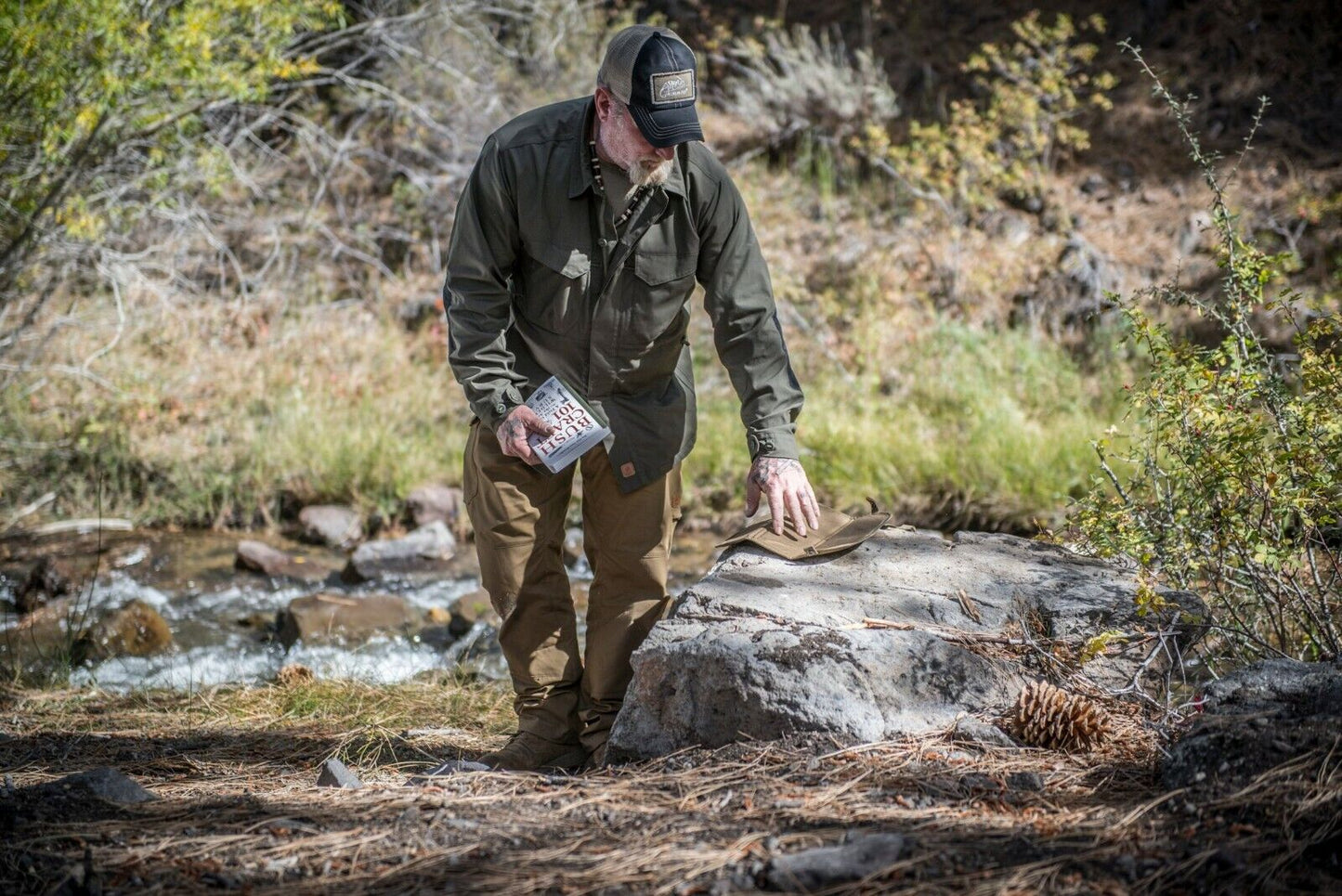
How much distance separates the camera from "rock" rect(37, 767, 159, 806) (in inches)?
107

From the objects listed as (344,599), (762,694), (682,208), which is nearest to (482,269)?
(682,208)

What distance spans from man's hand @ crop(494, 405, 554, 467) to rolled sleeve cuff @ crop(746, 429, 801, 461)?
562 millimetres

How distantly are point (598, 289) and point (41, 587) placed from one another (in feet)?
15.7

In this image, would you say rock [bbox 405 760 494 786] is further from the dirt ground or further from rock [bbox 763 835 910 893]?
rock [bbox 763 835 910 893]

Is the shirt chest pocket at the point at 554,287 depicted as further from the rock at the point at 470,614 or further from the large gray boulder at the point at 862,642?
the rock at the point at 470,614

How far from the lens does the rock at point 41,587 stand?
6551 millimetres

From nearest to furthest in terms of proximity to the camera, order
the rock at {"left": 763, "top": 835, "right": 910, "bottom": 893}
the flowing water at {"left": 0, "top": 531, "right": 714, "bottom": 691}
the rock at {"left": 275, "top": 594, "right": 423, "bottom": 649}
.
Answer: the rock at {"left": 763, "top": 835, "right": 910, "bottom": 893}
the flowing water at {"left": 0, "top": 531, "right": 714, "bottom": 691}
the rock at {"left": 275, "top": 594, "right": 423, "bottom": 649}

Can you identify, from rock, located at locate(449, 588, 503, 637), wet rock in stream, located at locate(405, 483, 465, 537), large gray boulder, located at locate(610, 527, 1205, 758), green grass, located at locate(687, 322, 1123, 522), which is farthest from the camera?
wet rock in stream, located at locate(405, 483, 465, 537)

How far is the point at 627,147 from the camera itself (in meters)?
3.11

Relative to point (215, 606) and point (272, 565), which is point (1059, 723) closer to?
point (215, 606)

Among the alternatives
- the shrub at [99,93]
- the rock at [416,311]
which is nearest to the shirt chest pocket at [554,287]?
the shrub at [99,93]

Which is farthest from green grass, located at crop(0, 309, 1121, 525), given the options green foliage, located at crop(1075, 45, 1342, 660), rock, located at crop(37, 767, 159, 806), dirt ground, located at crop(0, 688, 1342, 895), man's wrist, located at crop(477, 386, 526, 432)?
rock, located at crop(37, 767, 159, 806)

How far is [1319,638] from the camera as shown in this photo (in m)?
3.38

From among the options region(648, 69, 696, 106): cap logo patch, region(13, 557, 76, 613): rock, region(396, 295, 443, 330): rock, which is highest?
region(648, 69, 696, 106): cap logo patch
